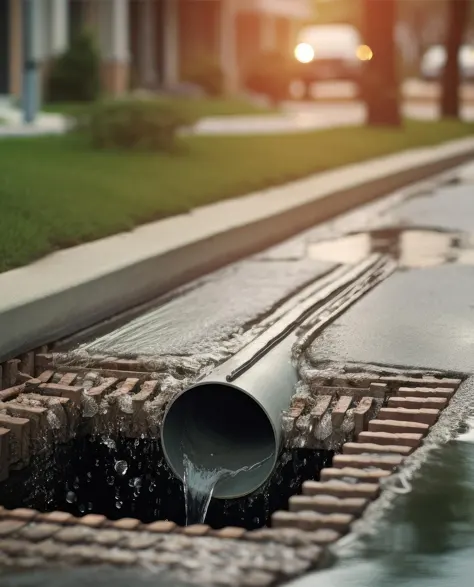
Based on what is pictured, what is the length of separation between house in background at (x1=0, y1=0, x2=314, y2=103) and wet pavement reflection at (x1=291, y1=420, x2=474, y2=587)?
27.8m

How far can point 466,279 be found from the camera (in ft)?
29.8

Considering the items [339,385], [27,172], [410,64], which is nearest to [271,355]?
[339,385]

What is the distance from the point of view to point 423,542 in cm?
425

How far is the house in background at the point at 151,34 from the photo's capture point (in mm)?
32844

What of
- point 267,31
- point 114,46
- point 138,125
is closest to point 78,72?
point 114,46

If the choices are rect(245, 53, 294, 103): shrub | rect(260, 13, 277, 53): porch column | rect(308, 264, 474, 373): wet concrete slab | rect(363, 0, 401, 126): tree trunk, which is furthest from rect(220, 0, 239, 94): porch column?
rect(308, 264, 474, 373): wet concrete slab

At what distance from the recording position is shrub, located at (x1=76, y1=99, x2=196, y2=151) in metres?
16.9

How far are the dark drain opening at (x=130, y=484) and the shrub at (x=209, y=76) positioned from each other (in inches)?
1343

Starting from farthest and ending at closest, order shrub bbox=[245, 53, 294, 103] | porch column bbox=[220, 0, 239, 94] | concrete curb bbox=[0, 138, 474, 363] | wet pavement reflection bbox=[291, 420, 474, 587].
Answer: porch column bbox=[220, 0, 239, 94], shrub bbox=[245, 53, 294, 103], concrete curb bbox=[0, 138, 474, 363], wet pavement reflection bbox=[291, 420, 474, 587]

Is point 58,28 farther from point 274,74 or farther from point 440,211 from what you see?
point 440,211

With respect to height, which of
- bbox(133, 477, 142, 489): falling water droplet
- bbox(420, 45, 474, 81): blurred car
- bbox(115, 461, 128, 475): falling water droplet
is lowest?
bbox(420, 45, 474, 81): blurred car

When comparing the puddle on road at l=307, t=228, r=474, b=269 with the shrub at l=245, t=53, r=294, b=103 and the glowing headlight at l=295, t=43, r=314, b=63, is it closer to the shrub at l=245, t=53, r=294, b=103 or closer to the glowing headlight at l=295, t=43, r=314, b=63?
the shrub at l=245, t=53, r=294, b=103

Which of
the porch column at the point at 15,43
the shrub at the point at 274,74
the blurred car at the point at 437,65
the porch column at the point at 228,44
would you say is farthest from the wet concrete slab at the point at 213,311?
the blurred car at the point at 437,65

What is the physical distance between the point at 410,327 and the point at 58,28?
86.6ft
